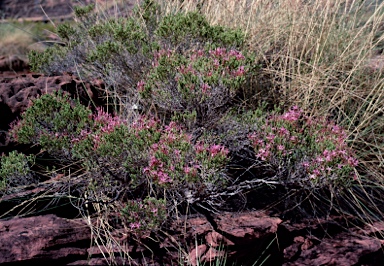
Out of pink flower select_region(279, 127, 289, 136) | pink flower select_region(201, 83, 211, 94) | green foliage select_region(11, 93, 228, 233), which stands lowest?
green foliage select_region(11, 93, 228, 233)

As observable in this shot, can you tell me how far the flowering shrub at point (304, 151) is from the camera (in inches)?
123

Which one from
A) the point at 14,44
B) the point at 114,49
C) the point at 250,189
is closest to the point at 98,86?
the point at 114,49

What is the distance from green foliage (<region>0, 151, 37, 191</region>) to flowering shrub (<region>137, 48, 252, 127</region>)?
0.84 m

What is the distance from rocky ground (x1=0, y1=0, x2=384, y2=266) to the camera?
2919 millimetres

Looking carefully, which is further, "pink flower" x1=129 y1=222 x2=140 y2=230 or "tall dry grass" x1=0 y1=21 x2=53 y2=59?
"tall dry grass" x1=0 y1=21 x2=53 y2=59

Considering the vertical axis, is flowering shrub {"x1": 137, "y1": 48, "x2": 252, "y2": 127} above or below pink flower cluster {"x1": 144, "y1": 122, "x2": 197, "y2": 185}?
above

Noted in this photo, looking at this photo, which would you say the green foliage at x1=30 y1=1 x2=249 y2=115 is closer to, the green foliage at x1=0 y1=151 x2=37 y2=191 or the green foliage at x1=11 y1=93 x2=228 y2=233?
the green foliage at x1=11 y1=93 x2=228 y2=233

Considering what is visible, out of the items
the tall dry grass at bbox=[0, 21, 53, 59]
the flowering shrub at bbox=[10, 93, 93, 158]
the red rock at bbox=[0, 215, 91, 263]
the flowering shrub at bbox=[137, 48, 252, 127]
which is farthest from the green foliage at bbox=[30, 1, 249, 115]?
the tall dry grass at bbox=[0, 21, 53, 59]

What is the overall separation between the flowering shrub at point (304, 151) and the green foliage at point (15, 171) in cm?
138

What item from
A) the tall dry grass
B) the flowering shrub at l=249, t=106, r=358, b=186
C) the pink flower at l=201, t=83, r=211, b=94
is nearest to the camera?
the flowering shrub at l=249, t=106, r=358, b=186

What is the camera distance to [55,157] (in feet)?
10.9

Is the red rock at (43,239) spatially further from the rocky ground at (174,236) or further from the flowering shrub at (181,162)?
the flowering shrub at (181,162)

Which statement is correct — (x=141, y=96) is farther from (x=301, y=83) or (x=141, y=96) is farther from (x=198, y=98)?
(x=301, y=83)

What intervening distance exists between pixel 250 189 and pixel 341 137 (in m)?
0.68
